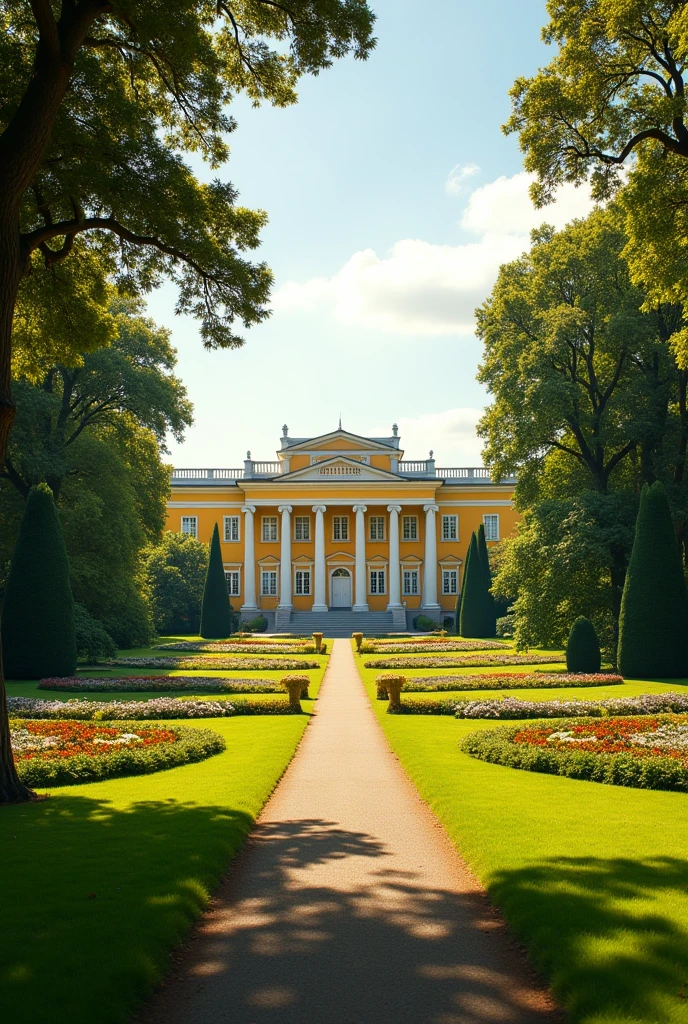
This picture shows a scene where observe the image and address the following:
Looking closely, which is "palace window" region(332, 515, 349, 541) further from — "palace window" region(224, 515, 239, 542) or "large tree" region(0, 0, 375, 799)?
"large tree" region(0, 0, 375, 799)

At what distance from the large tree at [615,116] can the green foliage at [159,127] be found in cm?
→ 453

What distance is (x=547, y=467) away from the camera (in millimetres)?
31938

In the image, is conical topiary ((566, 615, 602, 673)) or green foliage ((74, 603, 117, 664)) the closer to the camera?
conical topiary ((566, 615, 602, 673))

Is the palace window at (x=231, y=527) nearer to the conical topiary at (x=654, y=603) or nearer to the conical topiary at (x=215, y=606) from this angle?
the conical topiary at (x=215, y=606)

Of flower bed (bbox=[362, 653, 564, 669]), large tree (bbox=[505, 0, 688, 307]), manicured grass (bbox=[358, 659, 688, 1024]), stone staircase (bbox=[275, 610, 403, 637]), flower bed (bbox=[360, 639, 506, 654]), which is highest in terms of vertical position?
large tree (bbox=[505, 0, 688, 307])

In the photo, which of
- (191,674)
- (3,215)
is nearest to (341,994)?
(3,215)

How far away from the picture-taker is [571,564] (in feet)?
84.5

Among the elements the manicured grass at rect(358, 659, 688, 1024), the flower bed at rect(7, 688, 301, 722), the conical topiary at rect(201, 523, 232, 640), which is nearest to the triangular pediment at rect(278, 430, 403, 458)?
the conical topiary at rect(201, 523, 232, 640)

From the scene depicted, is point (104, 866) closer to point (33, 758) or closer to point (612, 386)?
point (33, 758)

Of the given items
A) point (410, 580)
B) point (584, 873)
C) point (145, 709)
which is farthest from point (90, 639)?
point (410, 580)

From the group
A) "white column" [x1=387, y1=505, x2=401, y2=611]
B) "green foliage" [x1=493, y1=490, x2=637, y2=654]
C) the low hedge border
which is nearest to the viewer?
"green foliage" [x1=493, y1=490, x2=637, y2=654]

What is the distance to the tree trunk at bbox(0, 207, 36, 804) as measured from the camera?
8883 mm

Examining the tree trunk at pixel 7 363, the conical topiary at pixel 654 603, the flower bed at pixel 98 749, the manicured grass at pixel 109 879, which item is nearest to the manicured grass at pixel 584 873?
the manicured grass at pixel 109 879

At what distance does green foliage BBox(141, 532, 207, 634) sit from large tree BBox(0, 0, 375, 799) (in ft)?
122
